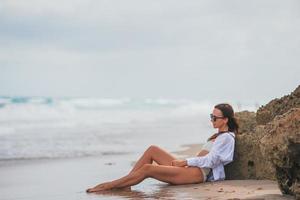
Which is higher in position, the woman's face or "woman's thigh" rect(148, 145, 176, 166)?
the woman's face

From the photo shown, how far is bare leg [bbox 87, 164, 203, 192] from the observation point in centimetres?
727

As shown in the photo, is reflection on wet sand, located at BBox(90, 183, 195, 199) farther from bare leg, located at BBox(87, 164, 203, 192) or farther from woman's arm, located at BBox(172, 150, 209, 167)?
woman's arm, located at BBox(172, 150, 209, 167)

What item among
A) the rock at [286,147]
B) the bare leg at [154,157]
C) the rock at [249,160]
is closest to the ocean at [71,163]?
the bare leg at [154,157]

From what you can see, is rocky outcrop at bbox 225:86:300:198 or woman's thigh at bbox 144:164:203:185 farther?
woman's thigh at bbox 144:164:203:185

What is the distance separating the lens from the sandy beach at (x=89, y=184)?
661 centimetres

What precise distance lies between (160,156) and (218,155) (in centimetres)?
90

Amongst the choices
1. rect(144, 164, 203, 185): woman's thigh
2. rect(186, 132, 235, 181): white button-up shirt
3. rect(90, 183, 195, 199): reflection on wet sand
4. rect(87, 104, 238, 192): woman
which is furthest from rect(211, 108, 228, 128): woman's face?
rect(90, 183, 195, 199): reflection on wet sand

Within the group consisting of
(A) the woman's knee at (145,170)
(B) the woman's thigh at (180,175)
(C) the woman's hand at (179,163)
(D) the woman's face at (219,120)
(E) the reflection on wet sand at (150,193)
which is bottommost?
(E) the reflection on wet sand at (150,193)

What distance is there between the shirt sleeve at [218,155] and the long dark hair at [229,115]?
0.21 m

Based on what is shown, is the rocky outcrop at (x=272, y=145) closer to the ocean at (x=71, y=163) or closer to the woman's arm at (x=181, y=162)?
the woman's arm at (x=181, y=162)

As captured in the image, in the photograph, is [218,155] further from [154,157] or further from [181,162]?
[154,157]

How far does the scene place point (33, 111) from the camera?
129 ft

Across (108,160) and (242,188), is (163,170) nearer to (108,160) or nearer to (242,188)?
(242,188)

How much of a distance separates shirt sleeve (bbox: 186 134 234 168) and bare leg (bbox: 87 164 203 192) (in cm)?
12
